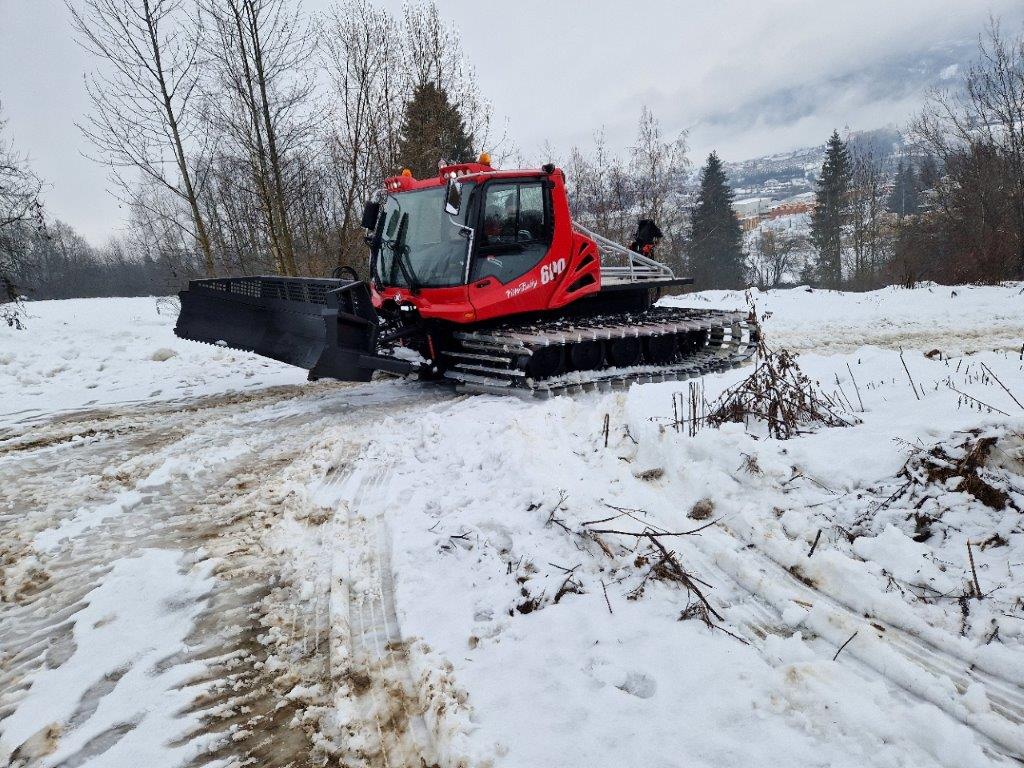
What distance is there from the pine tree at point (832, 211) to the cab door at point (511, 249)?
3509 centimetres

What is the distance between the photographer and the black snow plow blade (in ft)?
20.3

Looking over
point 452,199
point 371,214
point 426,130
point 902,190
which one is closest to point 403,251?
point 371,214

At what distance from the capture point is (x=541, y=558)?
279cm

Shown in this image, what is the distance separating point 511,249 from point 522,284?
0.45 meters

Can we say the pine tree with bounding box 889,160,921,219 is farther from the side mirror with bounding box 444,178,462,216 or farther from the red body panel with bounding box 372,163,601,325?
the side mirror with bounding box 444,178,462,216

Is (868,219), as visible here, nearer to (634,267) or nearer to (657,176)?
(657,176)

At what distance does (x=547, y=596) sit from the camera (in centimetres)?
253

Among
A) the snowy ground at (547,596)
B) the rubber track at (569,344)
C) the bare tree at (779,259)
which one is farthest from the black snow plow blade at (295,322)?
the bare tree at (779,259)

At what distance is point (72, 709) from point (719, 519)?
2953mm

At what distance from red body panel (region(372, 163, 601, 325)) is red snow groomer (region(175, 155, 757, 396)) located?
0.05 feet

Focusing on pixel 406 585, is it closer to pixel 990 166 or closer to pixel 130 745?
pixel 130 745

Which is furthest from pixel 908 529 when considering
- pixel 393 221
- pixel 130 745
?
pixel 393 221

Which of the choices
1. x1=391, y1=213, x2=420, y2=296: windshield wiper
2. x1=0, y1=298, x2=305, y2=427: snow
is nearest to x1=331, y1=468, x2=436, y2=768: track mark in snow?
Answer: x1=391, y1=213, x2=420, y2=296: windshield wiper

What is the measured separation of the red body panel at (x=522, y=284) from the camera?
6723 millimetres
